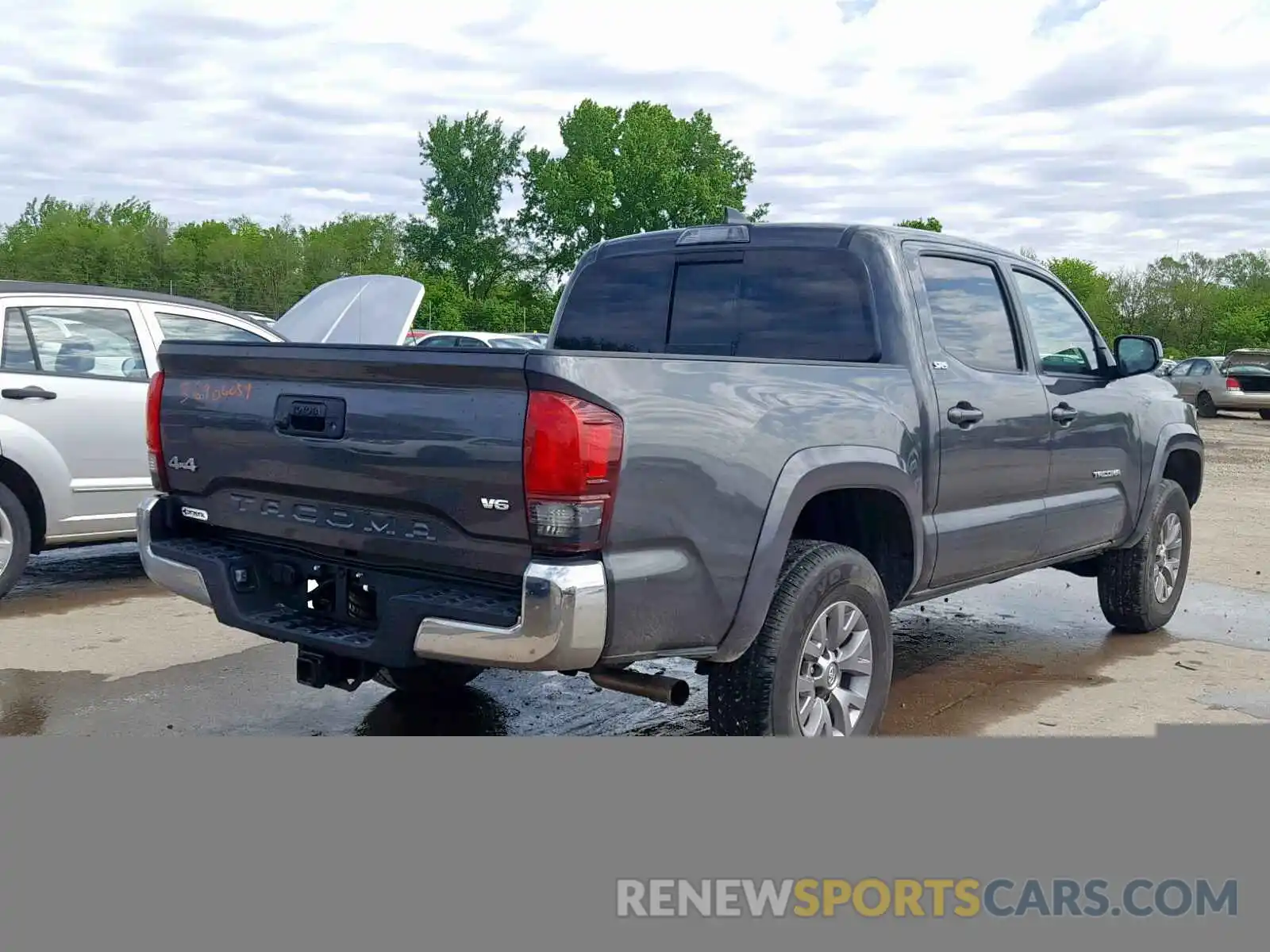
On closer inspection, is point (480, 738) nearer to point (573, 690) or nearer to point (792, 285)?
point (573, 690)

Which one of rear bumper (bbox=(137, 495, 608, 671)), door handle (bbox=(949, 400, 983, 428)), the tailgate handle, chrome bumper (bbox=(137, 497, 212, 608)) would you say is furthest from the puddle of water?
door handle (bbox=(949, 400, 983, 428))

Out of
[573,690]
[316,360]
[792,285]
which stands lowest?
[573,690]

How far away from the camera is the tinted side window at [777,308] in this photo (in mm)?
4746

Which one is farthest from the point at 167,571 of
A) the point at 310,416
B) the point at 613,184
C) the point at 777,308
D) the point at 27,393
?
the point at 613,184

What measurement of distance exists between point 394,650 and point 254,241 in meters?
68.2

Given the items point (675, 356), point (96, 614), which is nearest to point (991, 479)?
point (675, 356)

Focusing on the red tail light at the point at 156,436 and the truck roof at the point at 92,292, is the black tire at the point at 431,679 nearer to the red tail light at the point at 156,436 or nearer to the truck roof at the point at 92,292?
the red tail light at the point at 156,436

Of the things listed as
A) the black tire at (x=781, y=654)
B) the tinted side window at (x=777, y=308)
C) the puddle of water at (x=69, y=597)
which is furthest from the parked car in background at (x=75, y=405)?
the black tire at (x=781, y=654)

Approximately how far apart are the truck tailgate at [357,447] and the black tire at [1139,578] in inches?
169

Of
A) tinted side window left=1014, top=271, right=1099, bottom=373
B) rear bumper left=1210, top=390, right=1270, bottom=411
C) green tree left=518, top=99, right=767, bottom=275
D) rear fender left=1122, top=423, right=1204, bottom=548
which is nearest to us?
tinted side window left=1014, top=271, right=1099, bottom=373

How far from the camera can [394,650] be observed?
3.65 meters

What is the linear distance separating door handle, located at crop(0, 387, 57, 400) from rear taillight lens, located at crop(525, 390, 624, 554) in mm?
4718

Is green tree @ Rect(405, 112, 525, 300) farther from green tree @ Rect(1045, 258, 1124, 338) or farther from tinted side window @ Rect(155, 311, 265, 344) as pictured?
tinted side window @ Rect(155, 311, 265, 344)

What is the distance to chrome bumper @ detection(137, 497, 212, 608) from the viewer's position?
4203mm
